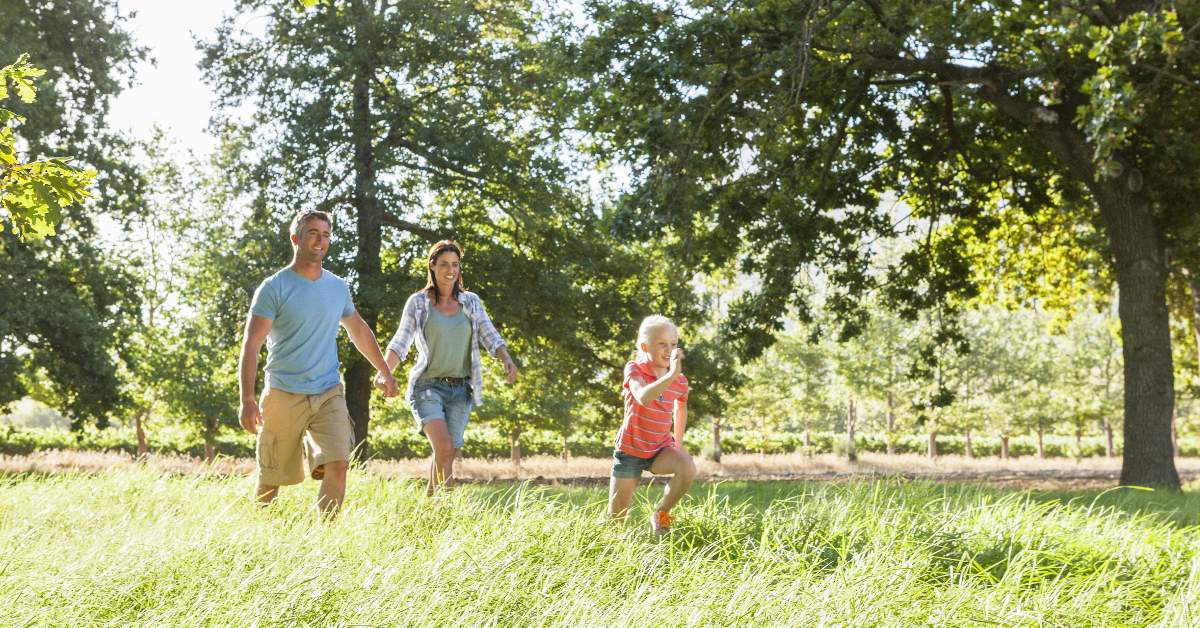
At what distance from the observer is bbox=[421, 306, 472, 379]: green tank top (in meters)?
5.77

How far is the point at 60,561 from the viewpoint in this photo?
3746mm

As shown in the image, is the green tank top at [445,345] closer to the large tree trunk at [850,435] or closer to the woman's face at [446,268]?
the woman's face at [446,268]

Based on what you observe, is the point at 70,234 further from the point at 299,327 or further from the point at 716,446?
the point at 716,446

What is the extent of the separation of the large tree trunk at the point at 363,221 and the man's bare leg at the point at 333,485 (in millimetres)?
8850

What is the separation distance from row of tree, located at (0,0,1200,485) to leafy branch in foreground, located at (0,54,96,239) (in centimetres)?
607

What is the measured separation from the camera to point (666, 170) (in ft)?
32.7

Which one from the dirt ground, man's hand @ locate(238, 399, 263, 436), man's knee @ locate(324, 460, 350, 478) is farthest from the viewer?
the dirt ground

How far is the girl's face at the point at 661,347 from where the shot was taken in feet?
16.8

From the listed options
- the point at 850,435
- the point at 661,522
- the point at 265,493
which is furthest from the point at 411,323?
the point at 850,435

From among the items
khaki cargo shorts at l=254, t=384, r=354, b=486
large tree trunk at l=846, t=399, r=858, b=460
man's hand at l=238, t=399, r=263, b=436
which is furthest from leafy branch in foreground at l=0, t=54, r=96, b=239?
large tree trunk at l=846, t=399, r=858, b=460

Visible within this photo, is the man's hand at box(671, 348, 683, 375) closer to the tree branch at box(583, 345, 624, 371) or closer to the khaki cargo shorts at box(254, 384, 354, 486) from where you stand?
the khaki cargo shorts at box(254, 384, 354, 486)

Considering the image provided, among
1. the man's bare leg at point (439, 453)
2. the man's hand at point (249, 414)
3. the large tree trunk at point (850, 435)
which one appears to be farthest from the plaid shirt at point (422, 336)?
the large tree trunk at point (850, 435)

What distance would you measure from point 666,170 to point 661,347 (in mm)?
5188

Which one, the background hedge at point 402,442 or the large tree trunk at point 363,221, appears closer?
the large tree trunk at point 363,221
